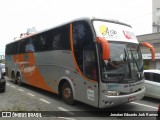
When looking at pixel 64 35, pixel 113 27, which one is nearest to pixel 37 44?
pixel 64 35

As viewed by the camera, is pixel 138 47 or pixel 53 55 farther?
pixel 53 55

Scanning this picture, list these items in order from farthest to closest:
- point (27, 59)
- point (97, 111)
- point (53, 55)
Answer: point (27, 59) < point (53, 55) < point (97, 111)

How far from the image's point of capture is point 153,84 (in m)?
10.5

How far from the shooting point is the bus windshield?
7529 millimetres

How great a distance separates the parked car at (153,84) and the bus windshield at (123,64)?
7.30 feet

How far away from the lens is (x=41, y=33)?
12109mm

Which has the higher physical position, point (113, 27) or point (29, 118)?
point (113, 27)

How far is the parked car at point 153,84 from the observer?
1034cm

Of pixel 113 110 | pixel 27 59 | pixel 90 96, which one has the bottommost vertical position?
pixel 113 110

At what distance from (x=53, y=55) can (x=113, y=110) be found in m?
3.75

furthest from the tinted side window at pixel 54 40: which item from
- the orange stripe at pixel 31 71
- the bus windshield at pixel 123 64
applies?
the bus windshield at pixel 123 64

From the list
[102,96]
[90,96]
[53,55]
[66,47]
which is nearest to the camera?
[102,96]

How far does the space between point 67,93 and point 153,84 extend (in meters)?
4.00

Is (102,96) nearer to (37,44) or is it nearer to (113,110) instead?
(113,110)
